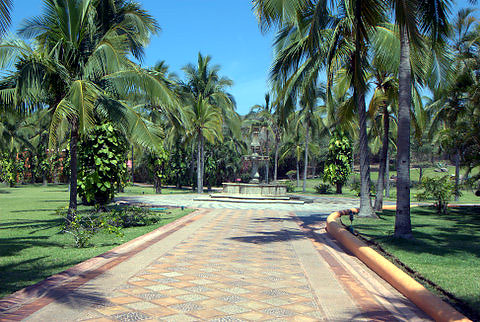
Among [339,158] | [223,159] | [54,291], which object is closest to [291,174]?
[223,159]

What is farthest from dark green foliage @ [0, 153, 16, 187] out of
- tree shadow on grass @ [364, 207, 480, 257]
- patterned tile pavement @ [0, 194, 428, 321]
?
tree shadow on grass @ [364, 207, 480, 257]

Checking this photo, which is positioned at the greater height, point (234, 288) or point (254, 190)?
point (254, 190)

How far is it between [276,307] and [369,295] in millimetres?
1393

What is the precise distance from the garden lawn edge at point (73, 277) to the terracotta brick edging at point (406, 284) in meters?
Answer: 4.26

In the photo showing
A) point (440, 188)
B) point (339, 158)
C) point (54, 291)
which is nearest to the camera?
point (54, 291)

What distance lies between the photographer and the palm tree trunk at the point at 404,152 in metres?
8.76

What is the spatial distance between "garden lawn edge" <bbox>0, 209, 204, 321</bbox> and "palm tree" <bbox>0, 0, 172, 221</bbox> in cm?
194

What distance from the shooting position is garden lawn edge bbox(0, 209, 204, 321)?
170 inches

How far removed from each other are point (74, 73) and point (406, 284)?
9686 mm

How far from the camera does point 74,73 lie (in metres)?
10.8

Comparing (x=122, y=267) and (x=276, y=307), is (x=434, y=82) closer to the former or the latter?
(x=276, y=307)

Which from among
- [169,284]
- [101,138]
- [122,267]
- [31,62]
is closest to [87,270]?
[122,267]

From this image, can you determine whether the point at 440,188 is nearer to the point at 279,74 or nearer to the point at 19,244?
the point at 279,74

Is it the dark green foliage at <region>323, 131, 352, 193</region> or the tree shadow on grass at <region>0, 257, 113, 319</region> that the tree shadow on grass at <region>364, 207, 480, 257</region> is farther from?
the dark green foliage at <region>323, 131, 352, 193</region>
